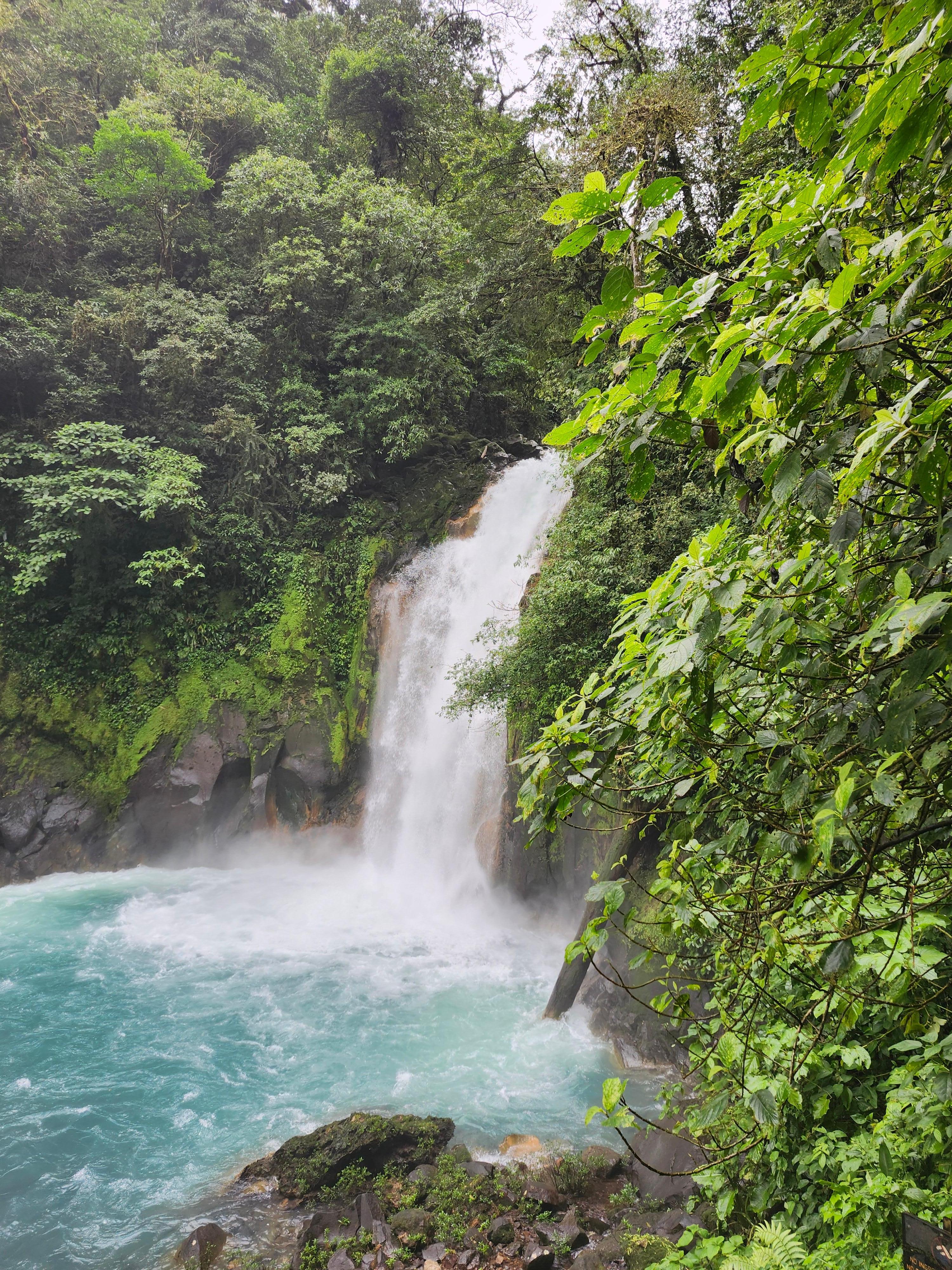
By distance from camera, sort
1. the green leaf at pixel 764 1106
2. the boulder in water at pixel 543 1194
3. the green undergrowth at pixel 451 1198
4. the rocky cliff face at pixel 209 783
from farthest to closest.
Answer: the rocky cliff face at pixel 209 783 < the boulder in water at pixel 543 1194 < the green undergrowth at pixel 451 1198 < the green leaf at pixel 764 1106

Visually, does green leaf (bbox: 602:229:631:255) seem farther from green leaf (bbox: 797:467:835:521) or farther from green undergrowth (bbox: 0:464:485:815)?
green undergrowth (bbox: 0:464:485:815)

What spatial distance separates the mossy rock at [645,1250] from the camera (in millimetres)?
3480

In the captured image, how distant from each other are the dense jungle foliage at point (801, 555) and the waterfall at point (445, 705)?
25.3 ft

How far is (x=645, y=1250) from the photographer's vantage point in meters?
3.57

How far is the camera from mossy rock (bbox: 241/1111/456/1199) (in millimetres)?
4883

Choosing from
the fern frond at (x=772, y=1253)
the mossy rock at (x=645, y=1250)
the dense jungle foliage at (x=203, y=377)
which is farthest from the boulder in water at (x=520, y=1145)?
the dense jungle foliage at (x=203, y=377)

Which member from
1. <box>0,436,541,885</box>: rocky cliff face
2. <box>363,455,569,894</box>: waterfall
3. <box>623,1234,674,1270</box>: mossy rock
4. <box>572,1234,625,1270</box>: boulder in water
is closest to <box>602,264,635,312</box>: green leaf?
<box>623,1234,674,1270</box>: mossy rock

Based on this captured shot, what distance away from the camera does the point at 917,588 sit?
47.4 inches

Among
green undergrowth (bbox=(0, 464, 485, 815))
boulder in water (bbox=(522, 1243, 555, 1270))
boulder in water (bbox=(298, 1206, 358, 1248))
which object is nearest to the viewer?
boulder in water (bbox=(522, 1243, 555, 1270))

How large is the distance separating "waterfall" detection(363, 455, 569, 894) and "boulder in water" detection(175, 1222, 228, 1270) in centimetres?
544

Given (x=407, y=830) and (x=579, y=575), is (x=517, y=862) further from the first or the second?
(x=579, y=575)

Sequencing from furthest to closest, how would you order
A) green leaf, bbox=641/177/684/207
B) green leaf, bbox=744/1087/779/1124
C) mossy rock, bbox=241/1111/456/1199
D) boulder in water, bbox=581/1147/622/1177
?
mossy rock, bbox=241/1111/456/1199 < boulder in water, bbox=581/1147/622/1177 < green leaf, bbox=744/1087/779/1124 < green leaf, bbox=641/177/684/207

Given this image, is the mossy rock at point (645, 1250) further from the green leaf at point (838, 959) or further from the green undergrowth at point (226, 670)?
the green undergrowth at point (226, 670)

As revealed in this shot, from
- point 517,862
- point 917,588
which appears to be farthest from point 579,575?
point 917,588
